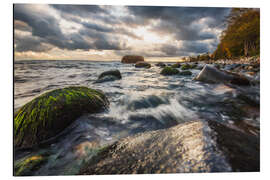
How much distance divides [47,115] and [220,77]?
4444 mm

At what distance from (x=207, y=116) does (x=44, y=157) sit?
245cm

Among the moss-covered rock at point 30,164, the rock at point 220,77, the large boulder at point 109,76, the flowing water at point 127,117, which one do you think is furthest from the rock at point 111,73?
the moss-covered rock at point 30,164

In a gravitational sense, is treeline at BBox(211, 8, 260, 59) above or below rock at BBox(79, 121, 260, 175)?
above

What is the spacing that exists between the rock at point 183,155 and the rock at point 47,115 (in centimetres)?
72

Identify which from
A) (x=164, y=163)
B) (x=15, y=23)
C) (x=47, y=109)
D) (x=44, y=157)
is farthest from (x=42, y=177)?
(x=15, y=23)

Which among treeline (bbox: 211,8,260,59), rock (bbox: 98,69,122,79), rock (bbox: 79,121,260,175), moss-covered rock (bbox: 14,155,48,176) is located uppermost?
treeline (bbox: 211,8,260,59)

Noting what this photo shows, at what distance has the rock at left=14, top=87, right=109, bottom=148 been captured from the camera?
5.20ft

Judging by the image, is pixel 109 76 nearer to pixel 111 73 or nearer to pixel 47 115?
pixel 111 73

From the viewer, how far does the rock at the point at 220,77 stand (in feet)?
11.2

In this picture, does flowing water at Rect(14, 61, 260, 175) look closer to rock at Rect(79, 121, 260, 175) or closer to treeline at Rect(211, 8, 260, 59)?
rock at Rect(79, 121, 260, 175)

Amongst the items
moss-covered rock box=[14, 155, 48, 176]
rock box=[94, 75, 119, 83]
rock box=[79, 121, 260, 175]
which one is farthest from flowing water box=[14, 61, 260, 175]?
rock box=[94, 75, 119, 83]

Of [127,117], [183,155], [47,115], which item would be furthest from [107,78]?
[183,155]

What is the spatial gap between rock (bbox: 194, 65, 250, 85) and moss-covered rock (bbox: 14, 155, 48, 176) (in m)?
4.29

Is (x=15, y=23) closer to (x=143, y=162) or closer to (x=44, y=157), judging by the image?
(x=44, y=157)
